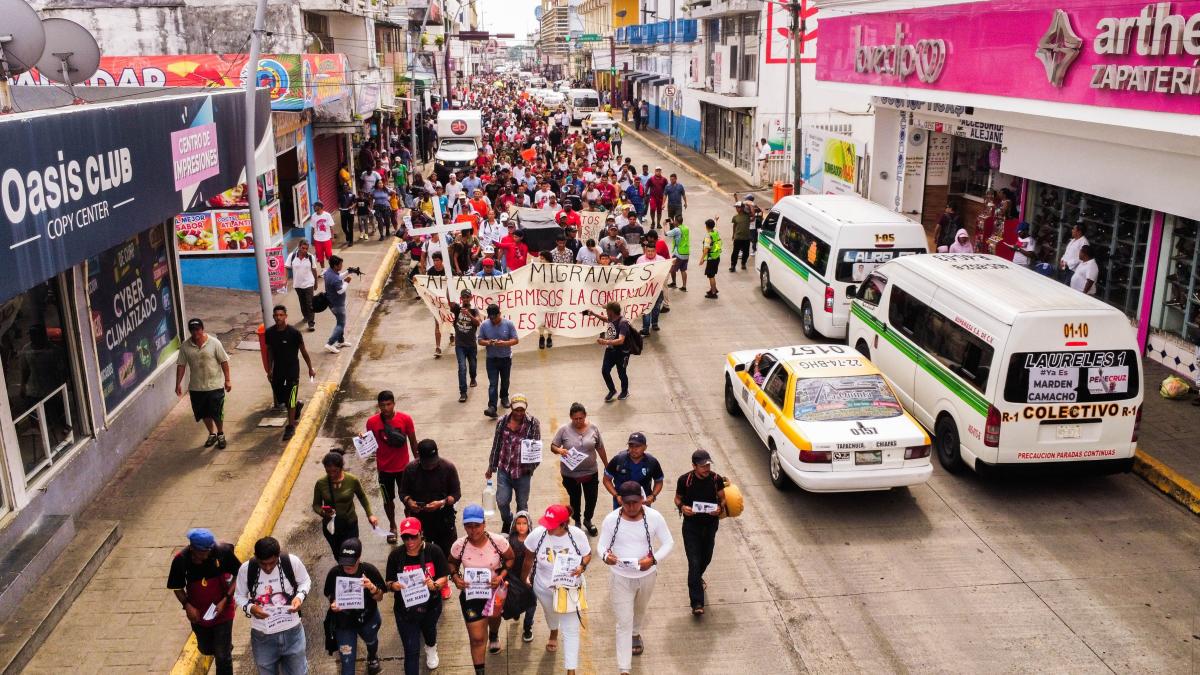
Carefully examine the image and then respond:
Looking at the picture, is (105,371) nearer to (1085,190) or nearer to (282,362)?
(282,362)

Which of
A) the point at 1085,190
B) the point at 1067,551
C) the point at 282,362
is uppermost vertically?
the point at 1085,190

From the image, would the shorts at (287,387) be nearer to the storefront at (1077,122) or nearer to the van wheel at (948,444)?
the van wheel at (948,444)

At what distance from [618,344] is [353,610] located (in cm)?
709

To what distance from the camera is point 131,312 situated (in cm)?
1281

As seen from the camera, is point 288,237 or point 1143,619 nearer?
point 1143,619

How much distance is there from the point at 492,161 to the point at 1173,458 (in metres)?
27.6

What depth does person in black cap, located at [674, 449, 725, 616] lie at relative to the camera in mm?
8492

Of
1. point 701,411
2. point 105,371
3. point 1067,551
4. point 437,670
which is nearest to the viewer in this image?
point 437,670

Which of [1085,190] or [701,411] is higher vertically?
[1085,190]

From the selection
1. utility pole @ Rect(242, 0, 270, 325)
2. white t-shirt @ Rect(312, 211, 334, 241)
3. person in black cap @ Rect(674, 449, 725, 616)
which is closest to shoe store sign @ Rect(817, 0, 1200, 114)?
person in black cap @ Rect(674, 449, 725, 616)

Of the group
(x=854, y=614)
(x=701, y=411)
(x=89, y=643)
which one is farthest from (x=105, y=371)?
(x=854, y=614)

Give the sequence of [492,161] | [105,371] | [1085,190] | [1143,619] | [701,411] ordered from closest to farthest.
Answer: [1143,619], [105,371], [701,411], [1085,190], [492,161]

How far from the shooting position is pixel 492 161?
36.3 m

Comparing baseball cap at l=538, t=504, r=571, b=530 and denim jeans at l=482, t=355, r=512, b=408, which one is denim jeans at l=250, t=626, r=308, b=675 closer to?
baseball cap at l=538, t=504, r=571, b=530
